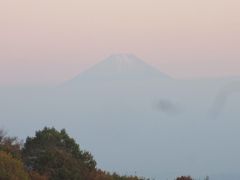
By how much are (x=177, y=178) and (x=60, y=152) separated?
12590mm

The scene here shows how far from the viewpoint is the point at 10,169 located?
54500 mm

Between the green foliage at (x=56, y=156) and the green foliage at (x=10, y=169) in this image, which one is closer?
the green foliage at (x=10, y=169)

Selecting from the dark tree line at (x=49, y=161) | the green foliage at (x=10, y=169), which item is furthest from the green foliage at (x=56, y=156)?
the green foliage at (x=10, y=169)

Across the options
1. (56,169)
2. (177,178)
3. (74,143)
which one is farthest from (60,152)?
(177,178)

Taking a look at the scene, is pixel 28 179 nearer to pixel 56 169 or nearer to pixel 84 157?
pixel 56 169

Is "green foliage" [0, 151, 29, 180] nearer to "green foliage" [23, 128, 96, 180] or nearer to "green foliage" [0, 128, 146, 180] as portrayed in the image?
"green foliage" [0, 128, 146, 180]

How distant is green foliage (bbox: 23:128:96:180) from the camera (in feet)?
204

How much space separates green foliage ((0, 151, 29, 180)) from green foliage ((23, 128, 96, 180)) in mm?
6253

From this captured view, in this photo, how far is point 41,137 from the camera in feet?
228

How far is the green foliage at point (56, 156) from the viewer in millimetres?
62125

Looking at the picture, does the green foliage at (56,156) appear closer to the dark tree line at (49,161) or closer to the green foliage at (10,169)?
the dark tree line at (49,161)

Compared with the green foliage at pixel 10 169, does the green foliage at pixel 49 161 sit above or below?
above

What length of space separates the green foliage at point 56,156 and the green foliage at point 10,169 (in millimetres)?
6253

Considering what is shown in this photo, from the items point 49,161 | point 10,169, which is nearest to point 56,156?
point 49,161
